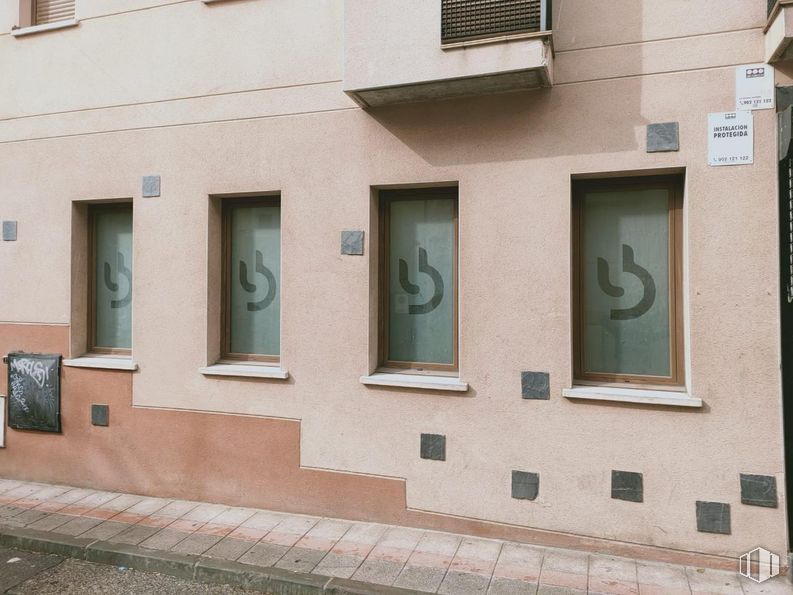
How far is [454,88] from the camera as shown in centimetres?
441

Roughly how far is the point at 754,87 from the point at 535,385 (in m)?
2.71

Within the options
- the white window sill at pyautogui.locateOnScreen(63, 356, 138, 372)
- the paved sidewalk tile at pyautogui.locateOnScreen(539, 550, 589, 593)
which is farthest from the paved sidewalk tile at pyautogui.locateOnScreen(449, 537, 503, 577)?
the white window sill at pyautogui.locateOnScreen(63, 356, 138, 372)

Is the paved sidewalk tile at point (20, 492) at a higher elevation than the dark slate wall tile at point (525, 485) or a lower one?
lower

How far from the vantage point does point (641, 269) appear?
442cm

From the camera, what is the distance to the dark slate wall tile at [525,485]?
4.37 meters

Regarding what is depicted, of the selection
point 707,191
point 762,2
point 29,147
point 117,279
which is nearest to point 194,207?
point 117,279

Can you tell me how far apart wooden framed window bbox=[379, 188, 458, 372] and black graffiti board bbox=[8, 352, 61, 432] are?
3.61 m

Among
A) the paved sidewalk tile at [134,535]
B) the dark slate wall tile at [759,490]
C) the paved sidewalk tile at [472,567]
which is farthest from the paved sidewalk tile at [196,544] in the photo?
the dark slate wall tile at [759,490]

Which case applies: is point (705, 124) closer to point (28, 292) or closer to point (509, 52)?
point (509, 52)

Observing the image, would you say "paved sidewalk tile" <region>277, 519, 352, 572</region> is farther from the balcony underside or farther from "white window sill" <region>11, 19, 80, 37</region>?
"white window sill" <region>11, 19, 80, 37</region>

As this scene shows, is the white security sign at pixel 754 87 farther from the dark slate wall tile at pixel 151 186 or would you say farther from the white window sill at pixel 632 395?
the dark slate wall tile at pixel 151 186

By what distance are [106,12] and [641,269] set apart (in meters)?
5.80

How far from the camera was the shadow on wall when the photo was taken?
167 inches

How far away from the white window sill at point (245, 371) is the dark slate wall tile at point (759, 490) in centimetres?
372
